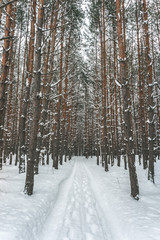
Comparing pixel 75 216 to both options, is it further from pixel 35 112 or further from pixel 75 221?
pixel 35 112

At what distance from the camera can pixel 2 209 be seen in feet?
11.0

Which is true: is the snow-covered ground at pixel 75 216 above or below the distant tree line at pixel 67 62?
below

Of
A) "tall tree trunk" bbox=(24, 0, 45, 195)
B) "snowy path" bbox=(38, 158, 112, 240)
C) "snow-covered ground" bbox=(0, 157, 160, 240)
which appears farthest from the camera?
"tall tree trunk" bbox=(24, 0, 45, 195)

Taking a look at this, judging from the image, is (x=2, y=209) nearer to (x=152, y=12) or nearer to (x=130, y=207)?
(x=130, y=207)

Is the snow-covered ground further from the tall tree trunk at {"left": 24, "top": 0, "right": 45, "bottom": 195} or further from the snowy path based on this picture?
the tall tree trunk at {"left": 24, "top": 0, "right": 45, "bottom": 195}

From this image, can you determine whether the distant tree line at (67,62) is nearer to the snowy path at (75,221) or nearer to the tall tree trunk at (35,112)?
the tall tree trunk at (35,112)

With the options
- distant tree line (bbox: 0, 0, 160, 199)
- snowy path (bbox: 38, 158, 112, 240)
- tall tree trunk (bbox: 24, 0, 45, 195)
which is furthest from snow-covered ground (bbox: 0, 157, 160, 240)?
tall tree trunk (bbox: 24, 0, 45, 195)

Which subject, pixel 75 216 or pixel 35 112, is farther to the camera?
pixel 35 112

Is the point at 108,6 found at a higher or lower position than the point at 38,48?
higher

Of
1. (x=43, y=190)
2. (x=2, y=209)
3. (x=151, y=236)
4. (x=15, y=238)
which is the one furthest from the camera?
(x=43, y=190)

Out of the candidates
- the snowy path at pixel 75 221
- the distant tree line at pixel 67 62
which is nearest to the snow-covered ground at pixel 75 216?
Result: the snowy path at pixel 75 221

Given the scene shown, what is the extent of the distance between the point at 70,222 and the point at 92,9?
1388cm

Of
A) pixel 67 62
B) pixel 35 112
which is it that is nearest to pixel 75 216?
pixel 35 112

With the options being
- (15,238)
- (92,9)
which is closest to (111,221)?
(15,238)
